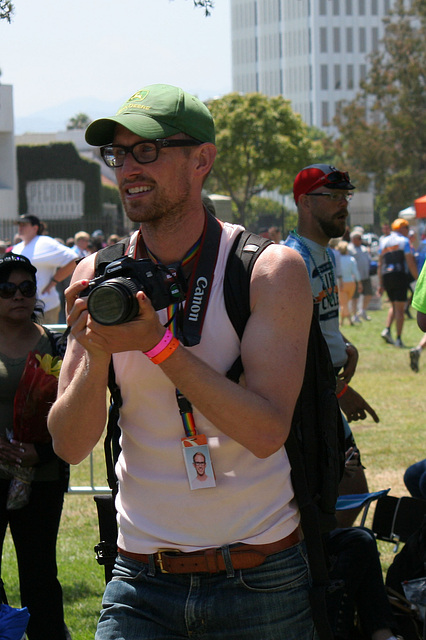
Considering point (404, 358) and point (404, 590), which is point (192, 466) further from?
point (404, 358)

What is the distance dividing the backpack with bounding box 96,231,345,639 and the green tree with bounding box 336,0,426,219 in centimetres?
5085

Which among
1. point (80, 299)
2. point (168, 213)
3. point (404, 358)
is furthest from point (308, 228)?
point (404, 358)

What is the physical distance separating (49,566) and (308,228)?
232 cm

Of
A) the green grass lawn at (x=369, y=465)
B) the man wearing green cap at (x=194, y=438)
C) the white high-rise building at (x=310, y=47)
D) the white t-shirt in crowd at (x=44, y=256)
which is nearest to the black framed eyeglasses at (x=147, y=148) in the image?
the man wearing green cap at (x=194, y=438)

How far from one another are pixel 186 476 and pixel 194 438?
10 cm

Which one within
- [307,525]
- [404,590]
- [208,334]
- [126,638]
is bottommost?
[404,590]

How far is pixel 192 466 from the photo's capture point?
7.57 ft

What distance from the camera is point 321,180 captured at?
5.28 m

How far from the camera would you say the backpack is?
2.35m

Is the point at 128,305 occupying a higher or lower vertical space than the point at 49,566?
higher

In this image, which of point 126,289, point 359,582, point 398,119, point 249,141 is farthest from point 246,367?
point 398,119

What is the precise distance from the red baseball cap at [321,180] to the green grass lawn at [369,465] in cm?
233

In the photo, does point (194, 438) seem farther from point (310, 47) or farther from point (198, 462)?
point (310, 47)

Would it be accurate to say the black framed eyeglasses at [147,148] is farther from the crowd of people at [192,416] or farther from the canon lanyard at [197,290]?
the canon lanyard at [197,290]
